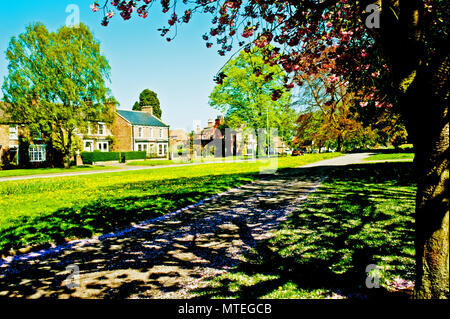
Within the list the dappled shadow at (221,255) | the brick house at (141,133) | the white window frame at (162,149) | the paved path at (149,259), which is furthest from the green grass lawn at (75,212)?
the white window frame at (162,149)

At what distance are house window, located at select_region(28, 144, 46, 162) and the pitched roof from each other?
15.8 metres

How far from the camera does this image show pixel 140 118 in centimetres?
5225

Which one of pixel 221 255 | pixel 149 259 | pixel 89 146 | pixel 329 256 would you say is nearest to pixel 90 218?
pixel 149 259

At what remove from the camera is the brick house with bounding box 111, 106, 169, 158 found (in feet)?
158

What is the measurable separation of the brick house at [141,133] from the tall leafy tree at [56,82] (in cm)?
1485

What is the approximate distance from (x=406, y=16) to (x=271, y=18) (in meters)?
2.83

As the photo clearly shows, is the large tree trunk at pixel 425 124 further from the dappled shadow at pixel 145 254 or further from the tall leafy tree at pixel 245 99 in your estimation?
the tall leafy tree at pixel 245 99

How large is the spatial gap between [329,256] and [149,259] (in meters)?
3.49

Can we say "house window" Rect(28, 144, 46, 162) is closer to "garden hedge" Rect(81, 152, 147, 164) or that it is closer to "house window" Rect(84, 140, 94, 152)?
"garden hedge" Rect(81, 152, 147, 164)

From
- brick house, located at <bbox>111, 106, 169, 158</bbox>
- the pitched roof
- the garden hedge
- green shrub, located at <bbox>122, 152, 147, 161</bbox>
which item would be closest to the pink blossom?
the garden hedge

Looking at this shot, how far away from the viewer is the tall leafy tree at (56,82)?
27484 millimetres

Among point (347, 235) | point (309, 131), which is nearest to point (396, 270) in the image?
point (347, 235)

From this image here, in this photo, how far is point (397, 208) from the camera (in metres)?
7.52
